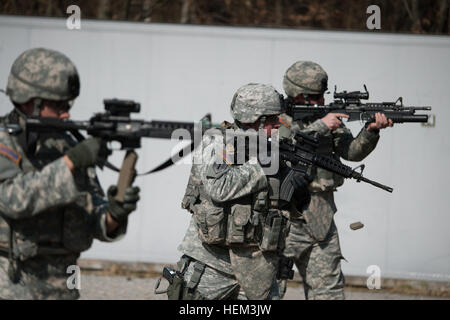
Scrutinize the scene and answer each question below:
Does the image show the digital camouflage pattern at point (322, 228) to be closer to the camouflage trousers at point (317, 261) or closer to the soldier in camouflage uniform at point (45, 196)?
the camouflage trousers at point (317, 261)

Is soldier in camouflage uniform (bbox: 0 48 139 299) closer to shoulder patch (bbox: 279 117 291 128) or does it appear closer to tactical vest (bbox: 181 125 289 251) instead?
tactical vest (bbox: 181 125 289 251)

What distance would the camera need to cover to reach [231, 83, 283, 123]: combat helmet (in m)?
4.79

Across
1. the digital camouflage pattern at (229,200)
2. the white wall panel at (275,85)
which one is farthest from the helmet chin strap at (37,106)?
the white wall panel at (275,85)

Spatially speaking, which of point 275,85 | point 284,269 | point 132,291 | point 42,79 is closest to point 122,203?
point 42,79

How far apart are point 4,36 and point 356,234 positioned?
14.8ft

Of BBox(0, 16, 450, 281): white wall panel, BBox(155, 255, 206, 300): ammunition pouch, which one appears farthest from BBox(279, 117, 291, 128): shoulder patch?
BBox(0, 16, 450, 281): white wall panel

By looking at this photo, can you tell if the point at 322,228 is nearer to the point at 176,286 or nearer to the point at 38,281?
the point at 176,286

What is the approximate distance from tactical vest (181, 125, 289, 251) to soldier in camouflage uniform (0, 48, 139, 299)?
1001 millimetres

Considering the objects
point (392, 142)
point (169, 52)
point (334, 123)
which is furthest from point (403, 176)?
point (169, 52)

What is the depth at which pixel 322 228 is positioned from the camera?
19.3 ft

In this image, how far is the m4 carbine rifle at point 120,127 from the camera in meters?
3.65

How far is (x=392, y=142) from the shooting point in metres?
7.79

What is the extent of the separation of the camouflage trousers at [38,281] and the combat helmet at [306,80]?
310cm
